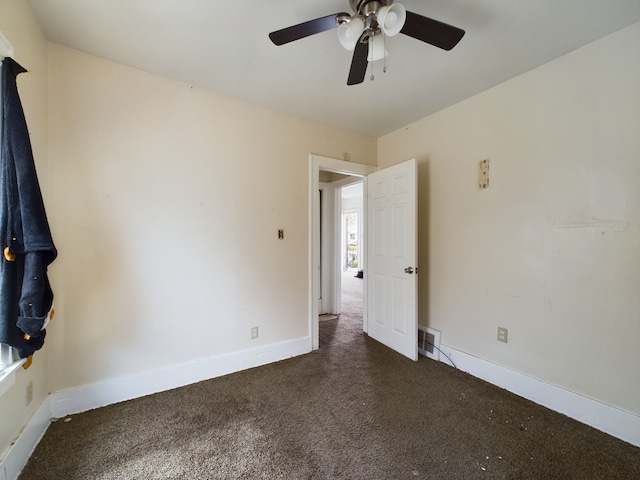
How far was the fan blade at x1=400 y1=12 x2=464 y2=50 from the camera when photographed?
47.2 inches

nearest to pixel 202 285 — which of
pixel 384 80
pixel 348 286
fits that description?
pixel 384 80

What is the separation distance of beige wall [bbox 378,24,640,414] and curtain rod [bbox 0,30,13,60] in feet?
9.85

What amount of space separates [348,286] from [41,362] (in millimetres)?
5303

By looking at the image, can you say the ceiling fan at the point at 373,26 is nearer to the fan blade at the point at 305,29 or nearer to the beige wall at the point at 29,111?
the fan blade at the point at 305,29

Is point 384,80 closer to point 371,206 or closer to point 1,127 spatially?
point 371,206

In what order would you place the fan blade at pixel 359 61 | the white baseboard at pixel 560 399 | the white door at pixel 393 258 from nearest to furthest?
the fan blade at pixel 359 61 < the white baseboard at pixel 560 399 < the white door at pixel 393 258

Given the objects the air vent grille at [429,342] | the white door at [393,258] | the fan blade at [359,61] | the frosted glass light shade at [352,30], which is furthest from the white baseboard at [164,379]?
the frosted glass light shade at [352,30]

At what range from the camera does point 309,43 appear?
1688 millimetres

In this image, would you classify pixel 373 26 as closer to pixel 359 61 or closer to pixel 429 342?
pixel 359 61

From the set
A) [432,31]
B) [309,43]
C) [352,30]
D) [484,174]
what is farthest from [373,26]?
[484,174]

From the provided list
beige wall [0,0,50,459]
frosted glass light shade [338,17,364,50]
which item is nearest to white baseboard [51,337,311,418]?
beige wall [0,0,50,459]

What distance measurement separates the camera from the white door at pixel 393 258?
102 inches

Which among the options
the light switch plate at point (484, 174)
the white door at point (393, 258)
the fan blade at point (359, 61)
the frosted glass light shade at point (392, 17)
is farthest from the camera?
the white door at point (393, 258)

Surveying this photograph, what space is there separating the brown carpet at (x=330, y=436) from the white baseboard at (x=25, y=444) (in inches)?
1.7
